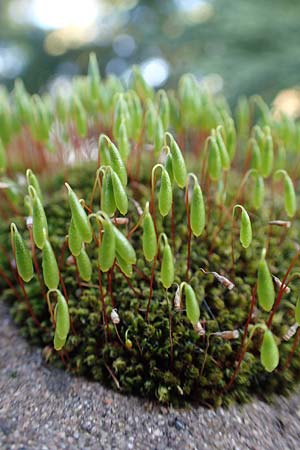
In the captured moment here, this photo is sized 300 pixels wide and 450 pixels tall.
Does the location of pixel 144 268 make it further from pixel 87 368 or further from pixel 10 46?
pixel 10 46

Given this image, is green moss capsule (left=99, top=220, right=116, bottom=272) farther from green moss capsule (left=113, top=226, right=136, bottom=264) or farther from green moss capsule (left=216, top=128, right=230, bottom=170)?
green moss capsule (left=216, top=128, right=230, bottom=170)

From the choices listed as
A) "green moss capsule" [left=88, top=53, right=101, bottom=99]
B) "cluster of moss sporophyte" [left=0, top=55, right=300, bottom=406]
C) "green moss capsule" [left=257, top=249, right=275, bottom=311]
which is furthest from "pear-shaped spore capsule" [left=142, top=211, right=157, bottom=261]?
"green moss capsule" [left=88, top=53, right=101, bottom=99]

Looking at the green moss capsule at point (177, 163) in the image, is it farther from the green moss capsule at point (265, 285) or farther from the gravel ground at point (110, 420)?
the gravel ground at point (110, 420)

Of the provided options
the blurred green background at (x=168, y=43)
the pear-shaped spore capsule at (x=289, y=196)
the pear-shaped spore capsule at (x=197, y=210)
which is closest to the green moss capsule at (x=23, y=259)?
the pear-shaped spore capsule at (x=197, y=210)

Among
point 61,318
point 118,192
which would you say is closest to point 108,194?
point 118,192

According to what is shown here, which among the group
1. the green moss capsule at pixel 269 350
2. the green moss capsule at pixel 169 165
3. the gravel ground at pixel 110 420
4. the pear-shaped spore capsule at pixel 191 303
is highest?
the green moss capsule at pixel 169 165

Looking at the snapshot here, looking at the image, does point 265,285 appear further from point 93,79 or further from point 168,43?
point 168,43

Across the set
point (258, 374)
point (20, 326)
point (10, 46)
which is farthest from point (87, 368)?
point (10, 46)
